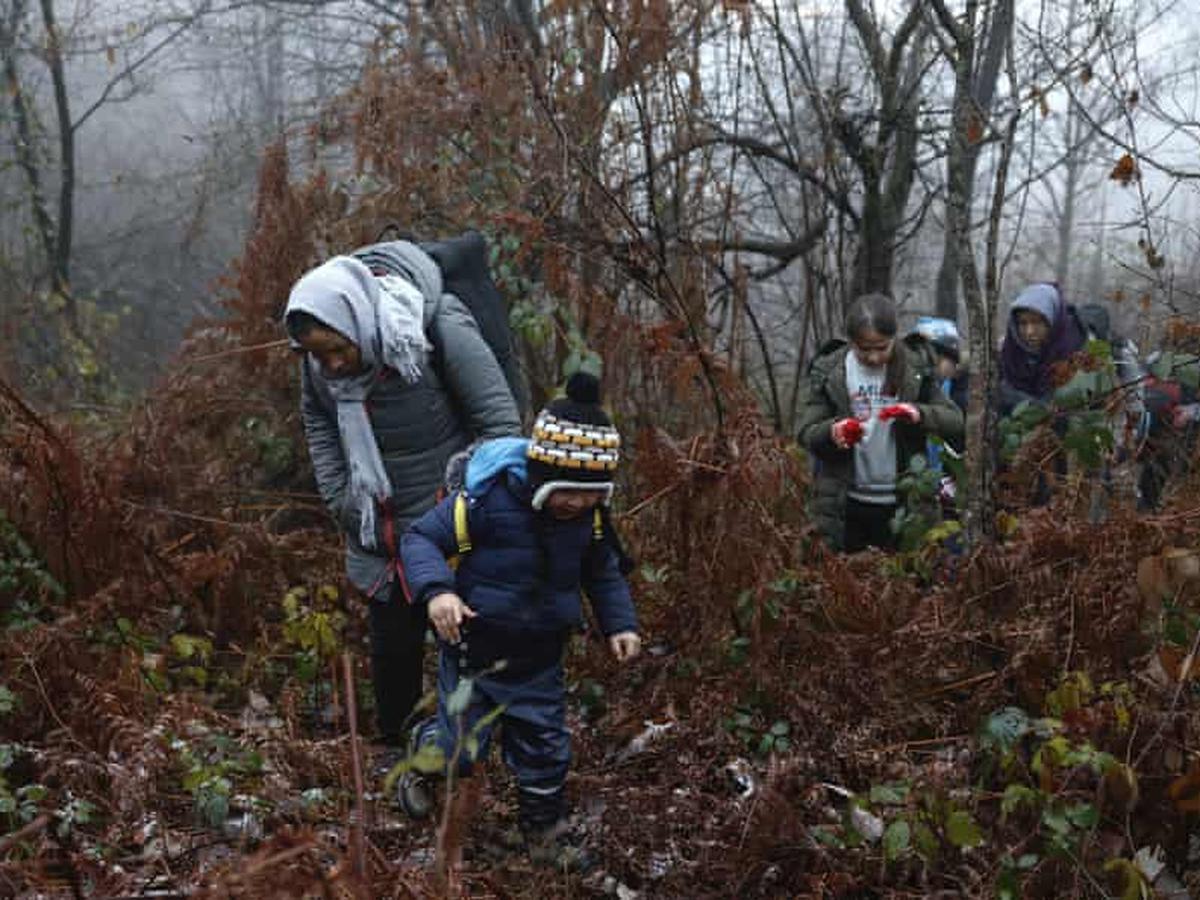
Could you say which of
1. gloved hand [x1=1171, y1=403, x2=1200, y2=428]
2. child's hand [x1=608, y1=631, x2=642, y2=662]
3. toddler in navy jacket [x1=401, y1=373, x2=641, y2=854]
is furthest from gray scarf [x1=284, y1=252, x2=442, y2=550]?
gloved hand [x1=1171, y1=403, x2=1200, y2=428]

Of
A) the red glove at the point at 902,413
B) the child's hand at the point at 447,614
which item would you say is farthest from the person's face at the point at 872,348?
the child's hand at the point at 447,614

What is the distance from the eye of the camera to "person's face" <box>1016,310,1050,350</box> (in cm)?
537

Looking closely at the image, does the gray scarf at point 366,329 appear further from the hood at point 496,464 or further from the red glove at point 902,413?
the red glove at point 902,413

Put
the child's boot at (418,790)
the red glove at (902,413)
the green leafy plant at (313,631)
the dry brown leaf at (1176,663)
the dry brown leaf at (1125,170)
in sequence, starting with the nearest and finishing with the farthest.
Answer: the dry brown leaf at (1176,663)
the child's boot at (418,790)
the dry brown leaf at (1125,170)
the green leafy plant at (313,631)
the red glove at (902,413)

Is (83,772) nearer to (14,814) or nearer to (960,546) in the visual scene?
(14,814)

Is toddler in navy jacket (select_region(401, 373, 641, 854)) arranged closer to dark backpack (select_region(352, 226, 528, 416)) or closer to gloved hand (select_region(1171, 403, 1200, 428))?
dark backpack (select_region(352, 226, 528, 416))

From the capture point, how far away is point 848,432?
457cm

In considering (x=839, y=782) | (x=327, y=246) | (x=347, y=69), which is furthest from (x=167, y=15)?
(x=839, y=782)

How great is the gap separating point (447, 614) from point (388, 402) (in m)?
0.89

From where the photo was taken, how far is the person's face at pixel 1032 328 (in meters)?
5.37

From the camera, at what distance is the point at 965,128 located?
12.0 ft

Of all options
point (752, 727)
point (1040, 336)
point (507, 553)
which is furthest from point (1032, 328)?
point (507, 553)

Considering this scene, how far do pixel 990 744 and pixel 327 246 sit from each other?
4.43 m

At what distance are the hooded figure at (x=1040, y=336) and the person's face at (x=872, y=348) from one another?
116cm
